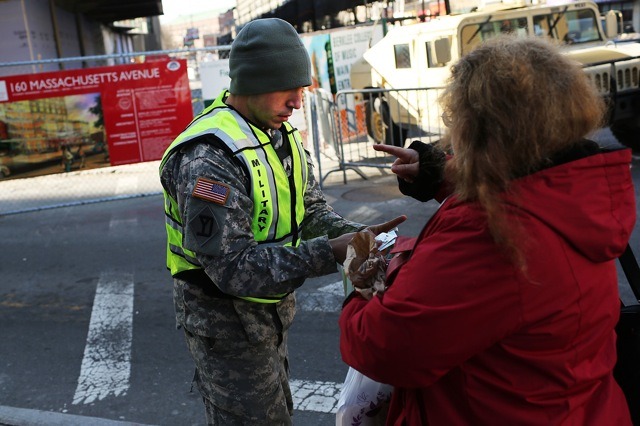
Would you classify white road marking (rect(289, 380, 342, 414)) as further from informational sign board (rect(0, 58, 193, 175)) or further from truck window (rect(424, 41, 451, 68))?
truck window (rect(424, 41, 451, 68))

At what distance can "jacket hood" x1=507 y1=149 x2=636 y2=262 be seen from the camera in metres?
1.54

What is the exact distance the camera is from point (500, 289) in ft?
5.02

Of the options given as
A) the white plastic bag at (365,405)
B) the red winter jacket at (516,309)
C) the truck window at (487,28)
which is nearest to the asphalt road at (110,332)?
the white plastic bag at (365,405)

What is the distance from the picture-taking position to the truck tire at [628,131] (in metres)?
10.5

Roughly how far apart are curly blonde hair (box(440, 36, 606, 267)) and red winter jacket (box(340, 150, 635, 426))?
4 centimetres

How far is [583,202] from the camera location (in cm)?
155

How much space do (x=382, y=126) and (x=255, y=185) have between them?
11232 millimetres

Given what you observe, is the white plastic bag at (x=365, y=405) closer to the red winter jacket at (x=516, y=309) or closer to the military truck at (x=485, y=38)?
the red winter jacket at (x=516, y=309)

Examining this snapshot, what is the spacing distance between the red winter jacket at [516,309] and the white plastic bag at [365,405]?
1.01 ft

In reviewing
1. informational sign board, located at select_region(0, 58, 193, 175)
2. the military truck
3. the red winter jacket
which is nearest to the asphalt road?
informational sign board, located at select_region(0, 58, 193, 175)

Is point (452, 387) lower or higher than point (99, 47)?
lower

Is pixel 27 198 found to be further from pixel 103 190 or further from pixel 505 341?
pixel 505 341

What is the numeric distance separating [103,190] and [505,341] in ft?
34.4

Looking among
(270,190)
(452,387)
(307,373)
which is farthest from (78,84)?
(452,387)
